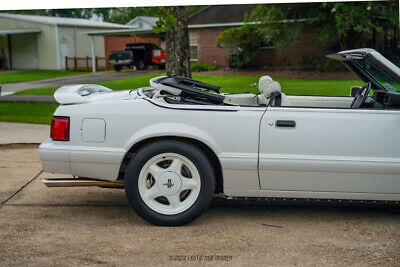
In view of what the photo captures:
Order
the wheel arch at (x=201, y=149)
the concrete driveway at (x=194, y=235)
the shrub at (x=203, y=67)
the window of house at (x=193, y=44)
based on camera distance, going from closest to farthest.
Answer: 1. the concrete driveway at (x=194, y=235)
2. the wheel arch at (x=201, y=149)
3. the shrub at (x=203, y=67)
4. the window of house at (x=193, y=44)

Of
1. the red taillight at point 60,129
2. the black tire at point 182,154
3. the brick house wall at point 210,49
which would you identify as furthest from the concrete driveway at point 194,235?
the brick house wall at point 210,49

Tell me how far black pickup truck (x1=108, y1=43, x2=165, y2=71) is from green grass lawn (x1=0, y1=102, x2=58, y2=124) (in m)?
3.00

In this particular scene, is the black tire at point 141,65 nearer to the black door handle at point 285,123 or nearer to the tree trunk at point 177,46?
the tree trunk at point 177,46

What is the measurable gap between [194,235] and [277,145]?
1.00 meters

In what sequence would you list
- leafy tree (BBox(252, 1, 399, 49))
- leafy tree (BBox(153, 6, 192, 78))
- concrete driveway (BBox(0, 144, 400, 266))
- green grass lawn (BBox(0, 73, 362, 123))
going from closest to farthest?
1. concrete driveway (BBox(0, 144, 400, 266))
2. leafy tree (BBox(153, 6, 192, 78))
3. green grass lawn (BBox(0, 73, 362, 123))
4. leafy tree (BBox(252, 1, 399, 49))

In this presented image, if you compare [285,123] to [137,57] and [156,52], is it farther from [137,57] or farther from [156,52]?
[137,57]

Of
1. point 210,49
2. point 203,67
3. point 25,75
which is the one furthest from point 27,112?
point 210,49

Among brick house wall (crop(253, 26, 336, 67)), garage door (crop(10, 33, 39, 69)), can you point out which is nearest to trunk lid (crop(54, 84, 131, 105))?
brick house wall (crop(253, 26, 336, 67))

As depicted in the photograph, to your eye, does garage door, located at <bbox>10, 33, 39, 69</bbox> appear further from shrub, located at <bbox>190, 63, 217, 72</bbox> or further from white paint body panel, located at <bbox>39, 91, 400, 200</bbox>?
white paint body panel, located at <bbox>39, 91, 400, 200</bbox>

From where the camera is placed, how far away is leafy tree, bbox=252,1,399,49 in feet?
56.9

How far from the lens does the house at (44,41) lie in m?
23.1

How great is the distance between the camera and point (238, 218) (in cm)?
457

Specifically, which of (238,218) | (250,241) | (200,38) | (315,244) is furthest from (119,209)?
(200,38)

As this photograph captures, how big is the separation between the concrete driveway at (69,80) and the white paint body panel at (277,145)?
10.7 meters
